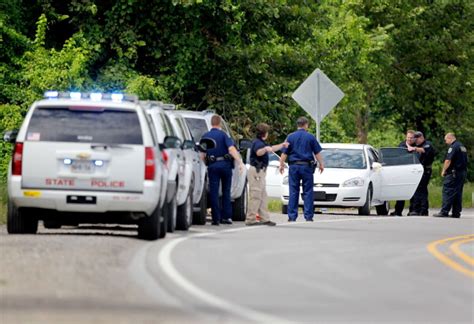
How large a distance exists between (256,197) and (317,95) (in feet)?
31.2

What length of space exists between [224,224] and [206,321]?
53.0 ft

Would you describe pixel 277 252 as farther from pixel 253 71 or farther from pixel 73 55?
pixel 253 71

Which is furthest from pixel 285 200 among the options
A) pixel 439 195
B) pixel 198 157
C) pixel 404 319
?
pixel 404 319

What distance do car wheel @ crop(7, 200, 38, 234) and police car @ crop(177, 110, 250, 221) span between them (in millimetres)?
6923

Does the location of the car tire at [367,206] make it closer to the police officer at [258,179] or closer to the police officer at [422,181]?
the police officer at [422,181]

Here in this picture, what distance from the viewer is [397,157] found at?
3534 centimetres

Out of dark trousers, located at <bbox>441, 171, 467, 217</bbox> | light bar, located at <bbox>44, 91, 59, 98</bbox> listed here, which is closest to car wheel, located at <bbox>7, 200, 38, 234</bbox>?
light bar, located at <bbox>44, 91, 59, 98</bbox>

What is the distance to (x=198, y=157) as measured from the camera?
25672 mm

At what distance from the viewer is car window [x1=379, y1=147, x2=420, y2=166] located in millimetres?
35000

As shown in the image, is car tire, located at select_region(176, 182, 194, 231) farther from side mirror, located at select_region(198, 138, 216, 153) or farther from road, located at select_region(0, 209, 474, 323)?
side mirror, located at select_region(198, 138, 216, 153)

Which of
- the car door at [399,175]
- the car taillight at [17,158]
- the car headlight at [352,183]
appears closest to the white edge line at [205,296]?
the car taillight at [17,158]

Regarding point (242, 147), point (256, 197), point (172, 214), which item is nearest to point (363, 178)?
point (242, 147)

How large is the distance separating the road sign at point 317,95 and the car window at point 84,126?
15519mm

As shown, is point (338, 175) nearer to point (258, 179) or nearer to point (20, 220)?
point (258, 179)
